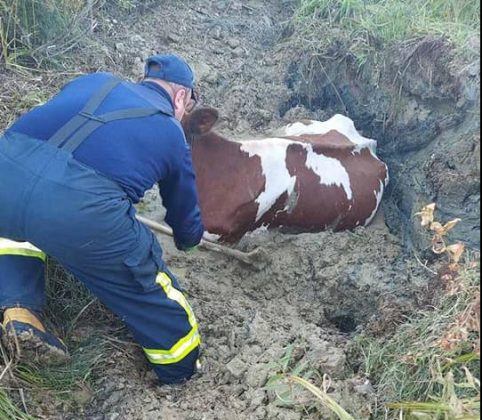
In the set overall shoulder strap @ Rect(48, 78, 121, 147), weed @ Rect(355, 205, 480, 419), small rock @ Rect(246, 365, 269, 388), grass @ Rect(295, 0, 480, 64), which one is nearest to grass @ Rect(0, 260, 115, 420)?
small rock @ Rect(246, 365, 269, 388)

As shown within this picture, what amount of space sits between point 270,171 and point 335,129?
2.88 ft

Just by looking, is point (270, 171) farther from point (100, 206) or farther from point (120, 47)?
point (100, 206)

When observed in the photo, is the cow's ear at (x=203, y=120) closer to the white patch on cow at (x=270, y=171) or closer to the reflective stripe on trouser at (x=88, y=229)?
the white patch on cow at (x=270, y=171)

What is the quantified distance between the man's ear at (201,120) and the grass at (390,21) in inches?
61.2

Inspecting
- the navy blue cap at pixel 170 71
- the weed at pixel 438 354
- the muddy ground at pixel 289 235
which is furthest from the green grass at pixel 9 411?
the navy blue cap at pixel 170 71

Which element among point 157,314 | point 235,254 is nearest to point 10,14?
point 235,254

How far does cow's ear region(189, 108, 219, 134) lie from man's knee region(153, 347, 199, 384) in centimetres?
137

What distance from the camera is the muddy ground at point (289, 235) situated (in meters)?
3.39

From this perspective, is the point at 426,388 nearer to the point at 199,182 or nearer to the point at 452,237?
the point at 452,237

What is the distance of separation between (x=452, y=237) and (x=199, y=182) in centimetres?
154

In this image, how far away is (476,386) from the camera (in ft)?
9.58

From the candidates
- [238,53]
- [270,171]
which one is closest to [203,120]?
[270,171]

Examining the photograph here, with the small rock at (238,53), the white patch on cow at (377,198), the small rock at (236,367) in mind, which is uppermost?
the small rock at (238,53)

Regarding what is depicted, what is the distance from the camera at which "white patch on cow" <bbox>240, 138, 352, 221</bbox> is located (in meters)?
4.78
